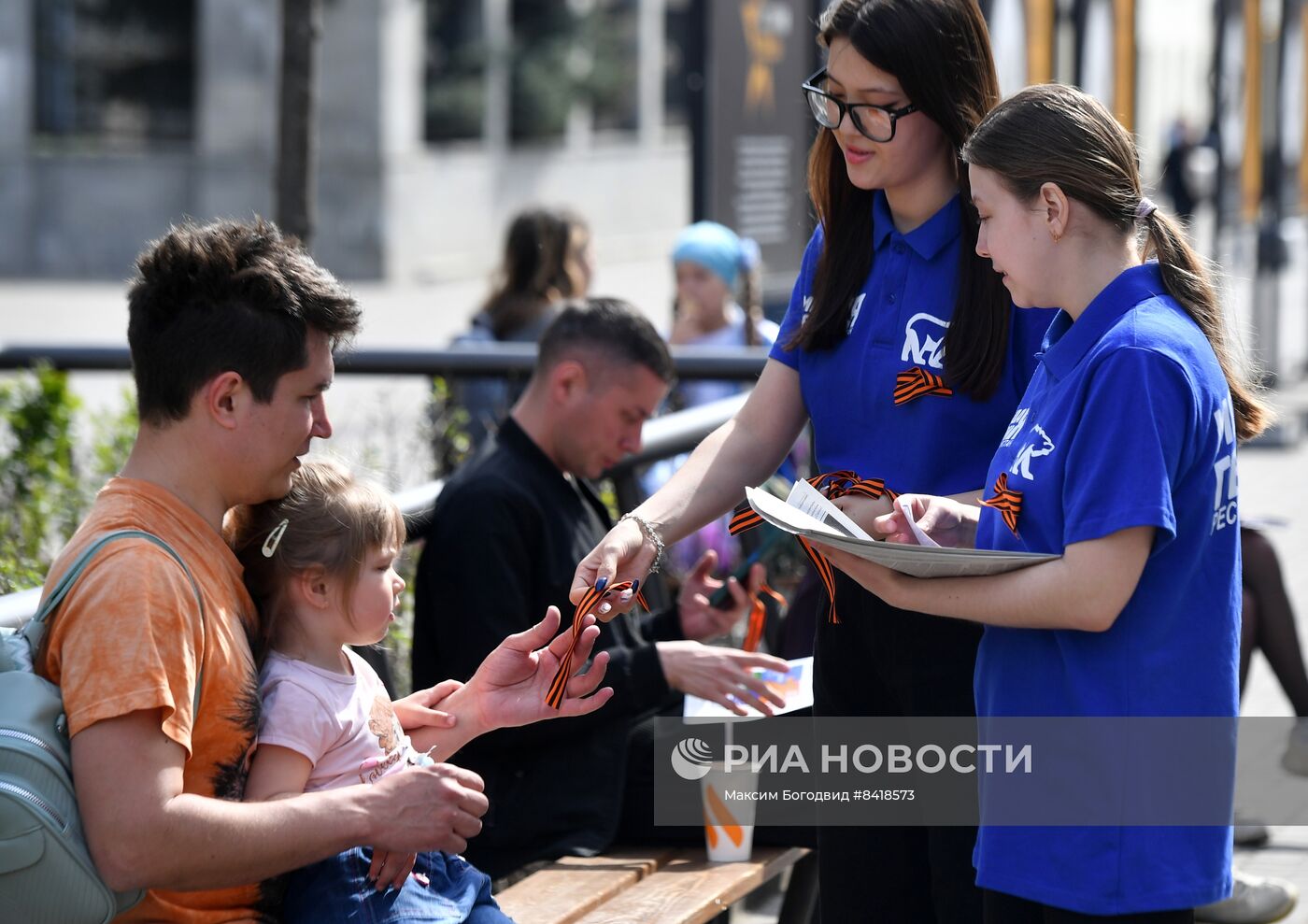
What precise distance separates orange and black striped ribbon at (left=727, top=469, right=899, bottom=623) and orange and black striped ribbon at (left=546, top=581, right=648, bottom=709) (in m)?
0.23

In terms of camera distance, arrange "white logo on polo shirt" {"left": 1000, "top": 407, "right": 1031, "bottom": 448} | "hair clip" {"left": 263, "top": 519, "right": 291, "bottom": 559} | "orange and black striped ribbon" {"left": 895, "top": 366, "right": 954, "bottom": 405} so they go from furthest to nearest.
→ "orange and black striped ribbon" {"left": 895, "top": 366, "right": 954, "bottom": 405} → "hair clip" {"left": 263, "top": 519, "right": 291, "bottom": 559} → "white logo on polo shirt" {"left": 1000, "top": 407, "right": 1031, "bottom": 448}

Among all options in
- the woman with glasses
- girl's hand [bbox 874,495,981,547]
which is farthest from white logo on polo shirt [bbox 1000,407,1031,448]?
the woman with glasses

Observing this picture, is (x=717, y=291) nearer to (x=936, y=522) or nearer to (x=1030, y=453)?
(x=936, y=522)

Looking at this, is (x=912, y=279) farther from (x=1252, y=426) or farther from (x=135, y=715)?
(x=135, y=715)

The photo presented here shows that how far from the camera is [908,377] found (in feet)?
9.59

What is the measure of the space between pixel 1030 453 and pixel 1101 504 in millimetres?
178

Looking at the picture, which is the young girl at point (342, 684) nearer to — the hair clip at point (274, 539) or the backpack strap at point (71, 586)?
the hair clip at point (274, 539)

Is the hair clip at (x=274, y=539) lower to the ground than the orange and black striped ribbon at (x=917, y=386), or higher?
lower

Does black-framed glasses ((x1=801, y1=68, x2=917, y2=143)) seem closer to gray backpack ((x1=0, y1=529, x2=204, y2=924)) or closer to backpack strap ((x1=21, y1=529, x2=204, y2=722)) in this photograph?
backpack strap ((x1=21, y1=529, x2=204, y2=722))

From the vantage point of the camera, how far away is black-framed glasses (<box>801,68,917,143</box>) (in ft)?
9.68

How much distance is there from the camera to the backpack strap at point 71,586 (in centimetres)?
231

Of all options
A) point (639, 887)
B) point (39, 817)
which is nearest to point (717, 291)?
point (639, 887)

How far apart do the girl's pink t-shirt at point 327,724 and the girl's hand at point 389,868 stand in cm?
13

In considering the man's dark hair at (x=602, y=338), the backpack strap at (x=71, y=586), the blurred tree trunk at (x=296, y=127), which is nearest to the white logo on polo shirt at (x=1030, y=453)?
the backpack strap at (x=71, y=586)
